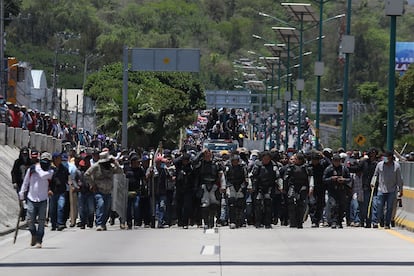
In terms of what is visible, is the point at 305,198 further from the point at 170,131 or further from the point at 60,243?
the point at 170,131

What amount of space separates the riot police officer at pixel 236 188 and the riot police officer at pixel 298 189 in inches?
40.8

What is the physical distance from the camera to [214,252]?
23.1 meters

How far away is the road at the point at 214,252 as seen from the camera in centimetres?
1986

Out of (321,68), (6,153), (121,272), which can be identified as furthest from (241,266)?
(321,68)

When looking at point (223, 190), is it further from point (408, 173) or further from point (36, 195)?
point (36, 195)

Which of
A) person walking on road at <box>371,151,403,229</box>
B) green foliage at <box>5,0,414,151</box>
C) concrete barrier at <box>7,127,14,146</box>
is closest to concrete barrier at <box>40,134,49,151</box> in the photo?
concrete barrier at <box>7,127,14,146</box>

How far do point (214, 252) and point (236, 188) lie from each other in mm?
7764

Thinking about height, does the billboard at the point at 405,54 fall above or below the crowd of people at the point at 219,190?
above

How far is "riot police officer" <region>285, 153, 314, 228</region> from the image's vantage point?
1212 inches

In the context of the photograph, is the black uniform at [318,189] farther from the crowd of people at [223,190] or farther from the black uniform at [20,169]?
the black uniform at [20,169]

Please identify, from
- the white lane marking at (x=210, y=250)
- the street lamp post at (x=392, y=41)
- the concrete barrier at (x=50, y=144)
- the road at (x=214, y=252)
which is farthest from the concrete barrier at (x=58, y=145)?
the white lane marking at (x=210, y=250)

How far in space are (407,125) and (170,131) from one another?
16.0m

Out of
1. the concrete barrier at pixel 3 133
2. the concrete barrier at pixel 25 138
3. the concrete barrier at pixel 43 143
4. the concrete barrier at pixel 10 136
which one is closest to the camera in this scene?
the concrete barrier at pixel 3 133

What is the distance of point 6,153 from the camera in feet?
139
